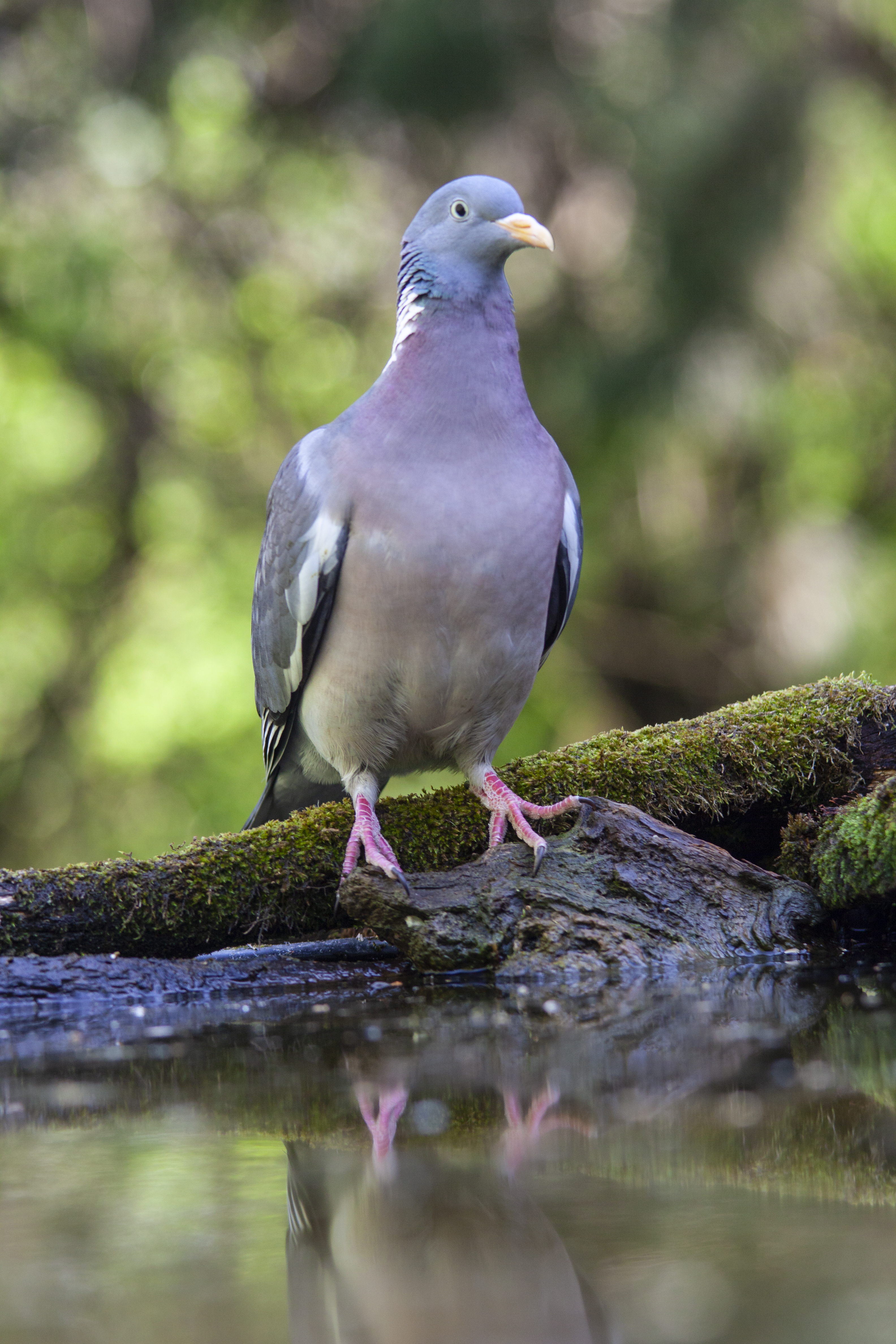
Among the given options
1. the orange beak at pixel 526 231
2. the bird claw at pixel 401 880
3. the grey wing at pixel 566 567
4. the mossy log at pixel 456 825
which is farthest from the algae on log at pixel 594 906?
the orange beak at pixel 526 231

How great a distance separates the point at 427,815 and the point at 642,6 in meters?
9.52

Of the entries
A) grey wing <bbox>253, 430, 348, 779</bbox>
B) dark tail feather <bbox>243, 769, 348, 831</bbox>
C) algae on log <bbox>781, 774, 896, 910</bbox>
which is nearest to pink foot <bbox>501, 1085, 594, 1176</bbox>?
algae on log <bbox>781, 774, 896, 910</bbox>

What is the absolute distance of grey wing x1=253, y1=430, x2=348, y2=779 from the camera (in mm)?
3193

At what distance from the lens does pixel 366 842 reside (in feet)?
10.2

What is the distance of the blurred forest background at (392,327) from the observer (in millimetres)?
10078

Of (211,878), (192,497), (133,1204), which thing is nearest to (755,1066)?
(133,1204)

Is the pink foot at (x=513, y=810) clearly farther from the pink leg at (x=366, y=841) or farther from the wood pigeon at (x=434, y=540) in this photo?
the pink leg at (x=366, y=841)

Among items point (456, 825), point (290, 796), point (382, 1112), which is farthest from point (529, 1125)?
point (290, 796)

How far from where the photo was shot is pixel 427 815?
11.0 ft

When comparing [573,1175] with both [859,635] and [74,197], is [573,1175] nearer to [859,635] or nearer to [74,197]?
[859,635]

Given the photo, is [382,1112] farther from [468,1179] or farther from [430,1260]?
[430,1260]

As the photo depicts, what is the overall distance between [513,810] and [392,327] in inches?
338

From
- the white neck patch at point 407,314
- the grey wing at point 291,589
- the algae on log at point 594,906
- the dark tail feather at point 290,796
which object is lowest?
the algae on log at point 594,906

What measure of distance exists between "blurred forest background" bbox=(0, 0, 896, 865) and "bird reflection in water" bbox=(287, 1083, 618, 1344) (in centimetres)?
862
